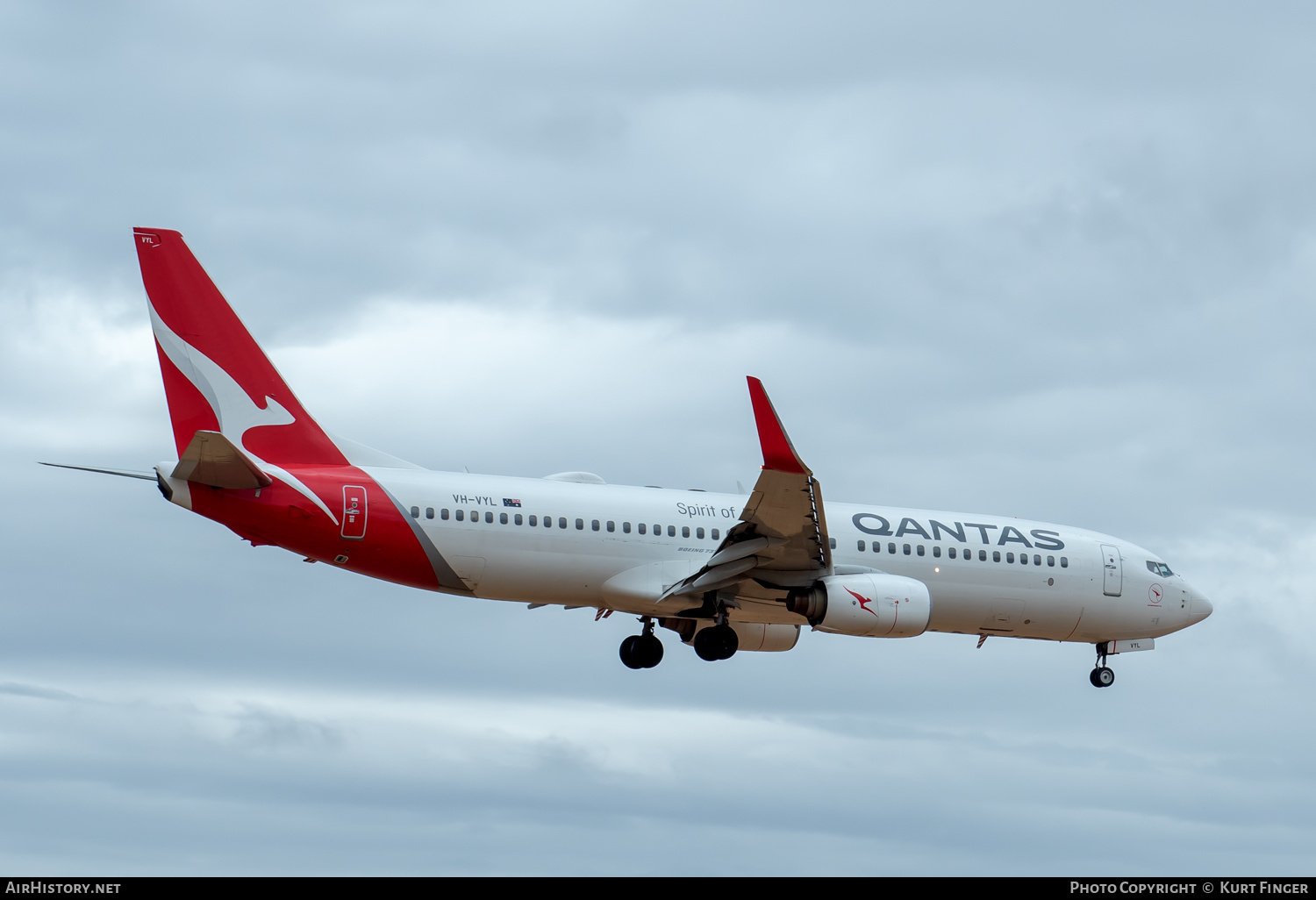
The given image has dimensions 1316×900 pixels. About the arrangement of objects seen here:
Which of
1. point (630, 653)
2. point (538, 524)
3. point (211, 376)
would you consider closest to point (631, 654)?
point (630, 653)

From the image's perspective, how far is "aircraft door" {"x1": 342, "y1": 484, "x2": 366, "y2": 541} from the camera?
30.0 meters

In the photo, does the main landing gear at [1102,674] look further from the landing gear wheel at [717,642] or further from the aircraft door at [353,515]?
the aircraft door at [353,515]

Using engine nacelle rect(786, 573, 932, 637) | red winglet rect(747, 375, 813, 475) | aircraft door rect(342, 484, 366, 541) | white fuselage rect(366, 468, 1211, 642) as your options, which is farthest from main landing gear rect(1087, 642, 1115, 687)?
aircraft door rect(342, 484, 366, 541)

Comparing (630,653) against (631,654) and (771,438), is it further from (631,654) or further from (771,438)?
(771,438)

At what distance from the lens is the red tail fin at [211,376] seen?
31359mm

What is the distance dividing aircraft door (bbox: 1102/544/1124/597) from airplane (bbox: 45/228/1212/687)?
298cm

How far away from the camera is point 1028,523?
37156 mm

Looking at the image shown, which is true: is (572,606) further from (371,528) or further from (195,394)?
(195,394)

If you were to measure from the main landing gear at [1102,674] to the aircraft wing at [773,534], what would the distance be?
9.25 meters

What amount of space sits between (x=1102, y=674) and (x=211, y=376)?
21.0m

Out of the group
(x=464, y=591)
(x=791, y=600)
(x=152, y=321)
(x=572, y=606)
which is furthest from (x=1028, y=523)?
(x=152, y=321)

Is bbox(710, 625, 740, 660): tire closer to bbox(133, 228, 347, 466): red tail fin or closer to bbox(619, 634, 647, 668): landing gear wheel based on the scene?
bbox(619, 634, 647, 668): landing gear wheel

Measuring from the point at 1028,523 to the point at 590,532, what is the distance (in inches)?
436

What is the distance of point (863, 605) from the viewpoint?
3192cm
